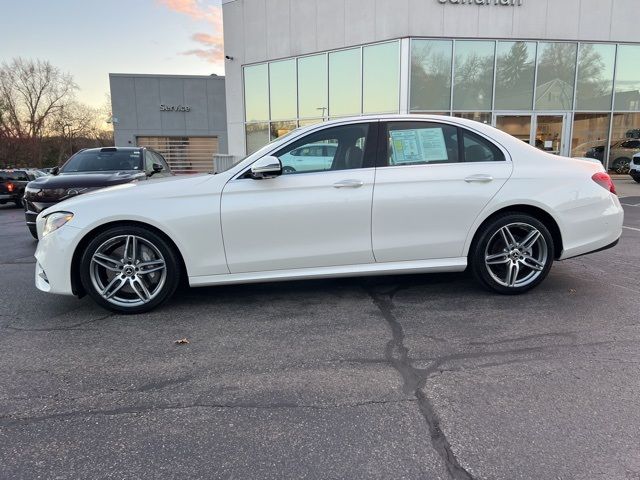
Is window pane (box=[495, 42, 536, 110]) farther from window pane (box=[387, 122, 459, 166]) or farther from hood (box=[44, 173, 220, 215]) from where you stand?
hood (box=[44, 173, 220, 215])

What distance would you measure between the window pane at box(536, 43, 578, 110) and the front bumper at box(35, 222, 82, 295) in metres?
17.6

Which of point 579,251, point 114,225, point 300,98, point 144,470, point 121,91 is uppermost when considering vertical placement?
point 121,91

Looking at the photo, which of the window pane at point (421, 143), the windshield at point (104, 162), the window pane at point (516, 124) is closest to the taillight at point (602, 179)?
the window pane at point (421, 143)

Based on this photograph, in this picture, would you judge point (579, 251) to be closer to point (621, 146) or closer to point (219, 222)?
point (219, 222)

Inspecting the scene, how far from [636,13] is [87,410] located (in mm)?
21549

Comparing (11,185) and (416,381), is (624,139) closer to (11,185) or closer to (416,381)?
(416,381)

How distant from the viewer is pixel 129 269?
408cm

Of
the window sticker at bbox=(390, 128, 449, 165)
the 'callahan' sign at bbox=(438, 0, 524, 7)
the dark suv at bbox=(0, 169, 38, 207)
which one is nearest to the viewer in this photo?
the window sticker at bbox=(390, 128, 449, 165)

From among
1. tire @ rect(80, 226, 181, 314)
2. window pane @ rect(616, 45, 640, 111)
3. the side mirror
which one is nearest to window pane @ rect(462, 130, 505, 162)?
the side mirror

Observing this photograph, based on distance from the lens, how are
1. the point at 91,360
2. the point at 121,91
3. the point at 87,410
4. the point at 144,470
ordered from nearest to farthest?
the point at 144,470, the point at 87,410, the point at 91,360, the point at 121,91

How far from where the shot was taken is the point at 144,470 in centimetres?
217

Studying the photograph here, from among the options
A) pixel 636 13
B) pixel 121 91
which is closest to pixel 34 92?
pixel 121 91

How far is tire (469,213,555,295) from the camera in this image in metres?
4.38

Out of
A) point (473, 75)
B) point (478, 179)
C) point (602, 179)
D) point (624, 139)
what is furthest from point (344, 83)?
point (478, 179)
